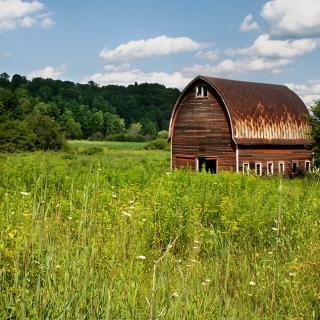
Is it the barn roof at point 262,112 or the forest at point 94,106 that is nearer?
the barn roof at point 262,112

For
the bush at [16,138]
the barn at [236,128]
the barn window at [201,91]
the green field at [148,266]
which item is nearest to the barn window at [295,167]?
the barn at [236,128]

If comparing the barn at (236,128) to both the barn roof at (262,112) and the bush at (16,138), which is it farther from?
the bush at (16,138)

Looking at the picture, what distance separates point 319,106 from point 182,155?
860 centimetres

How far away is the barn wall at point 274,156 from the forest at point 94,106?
57.8 metres

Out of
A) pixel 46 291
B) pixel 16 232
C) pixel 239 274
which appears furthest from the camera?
pixel 239 274

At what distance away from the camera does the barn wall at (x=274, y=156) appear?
3184 centimetres

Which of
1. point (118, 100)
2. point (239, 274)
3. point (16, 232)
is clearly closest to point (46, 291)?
point (16, 232)

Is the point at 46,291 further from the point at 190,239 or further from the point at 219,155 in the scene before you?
the point at 219,155

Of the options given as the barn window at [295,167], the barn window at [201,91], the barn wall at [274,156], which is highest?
the barn window at [201,91]

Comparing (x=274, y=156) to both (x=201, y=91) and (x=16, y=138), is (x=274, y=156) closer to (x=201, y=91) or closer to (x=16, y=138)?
(x=201, y=91)

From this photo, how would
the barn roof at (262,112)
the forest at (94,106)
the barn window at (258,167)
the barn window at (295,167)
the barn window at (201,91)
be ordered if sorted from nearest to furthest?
the barn roof at (262,112) < the barn window at (258,167) < the barn window at (201,91) < the barn window at (295,167) < the forest at (94,106)

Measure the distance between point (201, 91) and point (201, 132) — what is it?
2493 mm

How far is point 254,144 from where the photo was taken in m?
31.8

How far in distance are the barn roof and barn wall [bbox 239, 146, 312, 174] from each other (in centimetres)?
58
